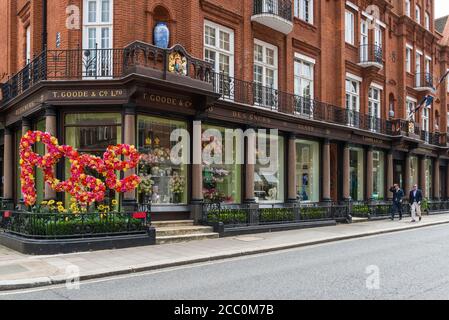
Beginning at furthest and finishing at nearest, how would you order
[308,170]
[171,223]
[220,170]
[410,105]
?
[410,105] → [308,170] → [220,170] → [171,223]

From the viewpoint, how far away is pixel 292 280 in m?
8.69

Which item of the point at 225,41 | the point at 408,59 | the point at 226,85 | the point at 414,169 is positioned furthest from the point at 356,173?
the point at 225,41

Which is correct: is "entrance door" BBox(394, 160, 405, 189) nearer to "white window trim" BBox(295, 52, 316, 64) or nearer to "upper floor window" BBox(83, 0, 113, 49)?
"white window trim" BBox(295, 52, 316, 64)

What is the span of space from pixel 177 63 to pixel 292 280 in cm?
887

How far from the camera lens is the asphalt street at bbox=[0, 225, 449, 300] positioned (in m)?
7.57

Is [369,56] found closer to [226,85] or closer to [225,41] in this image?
[225,41]

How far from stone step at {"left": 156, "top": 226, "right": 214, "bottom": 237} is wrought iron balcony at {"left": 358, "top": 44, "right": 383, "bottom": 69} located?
15.7m

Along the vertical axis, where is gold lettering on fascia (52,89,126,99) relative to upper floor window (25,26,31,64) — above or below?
below

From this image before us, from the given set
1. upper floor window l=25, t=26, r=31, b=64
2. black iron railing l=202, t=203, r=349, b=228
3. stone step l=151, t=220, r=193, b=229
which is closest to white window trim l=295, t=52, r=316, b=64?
black iron railing l=202, t=203, r=349, b=228

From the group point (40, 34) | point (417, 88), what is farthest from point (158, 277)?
point (417, 88)

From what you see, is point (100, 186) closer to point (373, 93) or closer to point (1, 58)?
point (1, 58)

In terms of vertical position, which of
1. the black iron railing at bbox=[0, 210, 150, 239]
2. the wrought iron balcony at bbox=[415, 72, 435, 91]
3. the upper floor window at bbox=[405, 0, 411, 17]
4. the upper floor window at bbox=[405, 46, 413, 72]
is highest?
the upper floor window at bbox=[405, 0, 411, 17]

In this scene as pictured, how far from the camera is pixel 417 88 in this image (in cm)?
3291

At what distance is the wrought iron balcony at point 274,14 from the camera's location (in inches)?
766
